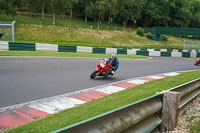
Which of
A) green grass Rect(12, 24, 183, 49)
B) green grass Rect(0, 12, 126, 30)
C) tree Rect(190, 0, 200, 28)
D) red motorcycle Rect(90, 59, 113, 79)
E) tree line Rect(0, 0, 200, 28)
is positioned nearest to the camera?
red motorcycle Rect(90, 59, 113, 79)

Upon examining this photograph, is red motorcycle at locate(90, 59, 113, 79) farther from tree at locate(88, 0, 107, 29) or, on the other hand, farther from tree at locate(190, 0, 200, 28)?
tree at locate(190, 0, 200, 28)

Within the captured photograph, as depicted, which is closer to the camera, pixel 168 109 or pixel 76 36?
pixel 168 109

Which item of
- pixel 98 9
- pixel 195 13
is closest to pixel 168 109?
pixel 98 9

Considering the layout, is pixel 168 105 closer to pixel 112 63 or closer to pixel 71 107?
pixel 71 107

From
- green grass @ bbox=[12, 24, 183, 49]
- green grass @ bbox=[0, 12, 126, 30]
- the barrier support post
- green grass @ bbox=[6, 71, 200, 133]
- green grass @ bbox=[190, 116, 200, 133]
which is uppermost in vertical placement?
green grass @ bbox=[0, 12, 126, 30]

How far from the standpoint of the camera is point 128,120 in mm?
3320

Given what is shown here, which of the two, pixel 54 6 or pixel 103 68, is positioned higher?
pixel 54 6

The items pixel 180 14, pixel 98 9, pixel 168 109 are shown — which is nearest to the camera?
pixel 168 109

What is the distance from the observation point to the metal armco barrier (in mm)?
2624

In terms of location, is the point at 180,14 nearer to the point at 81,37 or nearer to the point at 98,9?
the point at 98,9

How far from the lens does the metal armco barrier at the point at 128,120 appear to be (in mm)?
2624

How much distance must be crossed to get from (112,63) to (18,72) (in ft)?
13.9

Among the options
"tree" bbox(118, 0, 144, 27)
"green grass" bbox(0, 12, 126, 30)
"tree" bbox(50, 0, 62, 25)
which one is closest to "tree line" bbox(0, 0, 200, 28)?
"tree" bbox(118, 0, 144, 27)

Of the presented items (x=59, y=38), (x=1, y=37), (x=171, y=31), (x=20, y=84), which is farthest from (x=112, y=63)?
(x=171, y=31)
